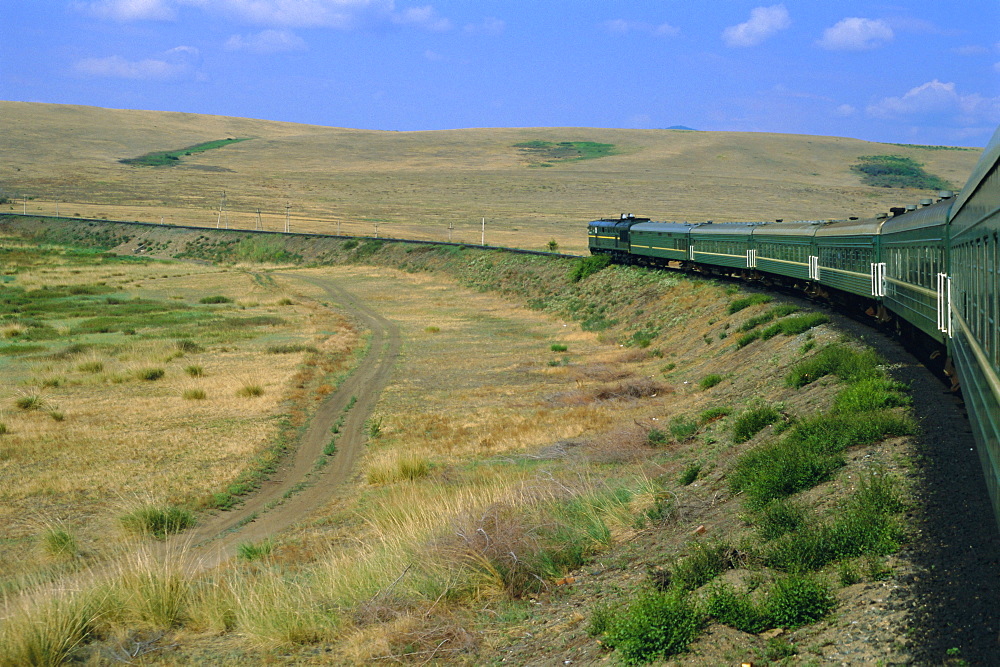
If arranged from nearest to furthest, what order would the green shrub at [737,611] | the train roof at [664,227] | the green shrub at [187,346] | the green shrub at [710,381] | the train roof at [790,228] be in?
the green shrub at [737,611], the green shrub at [710,381], the train roof at [790,228], the green shrub at [187,346], the train roof at [664,227]

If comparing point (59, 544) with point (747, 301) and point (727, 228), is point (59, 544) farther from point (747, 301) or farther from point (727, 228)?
point (727, 228)

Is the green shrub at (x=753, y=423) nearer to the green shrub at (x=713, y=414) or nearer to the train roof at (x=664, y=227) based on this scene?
the green shrub at (x=713, y=414)

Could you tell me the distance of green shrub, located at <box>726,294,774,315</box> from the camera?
110 feet

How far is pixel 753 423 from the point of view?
16.3 metres

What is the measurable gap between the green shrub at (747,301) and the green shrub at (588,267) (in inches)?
859

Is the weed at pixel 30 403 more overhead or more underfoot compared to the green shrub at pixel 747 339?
more underfoot

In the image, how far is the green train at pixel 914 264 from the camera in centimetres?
697

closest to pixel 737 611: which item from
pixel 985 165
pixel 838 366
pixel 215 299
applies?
pixel 985 165

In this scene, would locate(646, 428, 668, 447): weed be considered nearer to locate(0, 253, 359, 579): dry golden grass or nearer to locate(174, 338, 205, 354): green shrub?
locate(0, 253, 359, 579): dry golden grass

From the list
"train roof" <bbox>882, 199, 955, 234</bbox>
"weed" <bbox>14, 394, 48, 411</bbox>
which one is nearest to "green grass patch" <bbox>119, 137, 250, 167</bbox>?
"weed" <bbox>14, 394, 48, 411</bbox>

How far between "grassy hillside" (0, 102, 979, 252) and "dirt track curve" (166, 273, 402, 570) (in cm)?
5661

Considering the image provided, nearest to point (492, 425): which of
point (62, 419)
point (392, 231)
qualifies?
point (62, 419)

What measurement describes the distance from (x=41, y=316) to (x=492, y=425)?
1423 inches

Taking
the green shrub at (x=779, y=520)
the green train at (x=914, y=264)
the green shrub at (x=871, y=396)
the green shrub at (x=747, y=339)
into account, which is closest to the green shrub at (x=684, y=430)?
the green shrub at (x=871, y=396)
